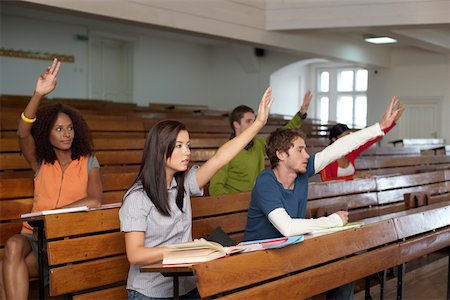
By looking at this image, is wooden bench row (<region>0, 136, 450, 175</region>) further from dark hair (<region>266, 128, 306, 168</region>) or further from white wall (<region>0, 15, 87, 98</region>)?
white wall (<region>0, 15, 87, 98</region>)

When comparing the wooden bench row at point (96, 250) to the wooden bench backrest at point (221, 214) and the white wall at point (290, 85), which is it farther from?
the white wall at point (290, 85)

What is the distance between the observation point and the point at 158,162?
2.64 meters

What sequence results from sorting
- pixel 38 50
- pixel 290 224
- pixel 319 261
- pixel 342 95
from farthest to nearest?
pixel 342 95, pixel 38 50, pixel 290 224, pixel 319 261

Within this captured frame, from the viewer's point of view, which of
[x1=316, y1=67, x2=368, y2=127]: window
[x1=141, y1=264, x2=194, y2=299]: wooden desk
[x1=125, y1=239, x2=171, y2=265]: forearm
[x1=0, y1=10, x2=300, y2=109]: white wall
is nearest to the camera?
[x1=141, y1=264, x2=194, y2=299]: wooden desk

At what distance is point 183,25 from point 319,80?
9.52 m

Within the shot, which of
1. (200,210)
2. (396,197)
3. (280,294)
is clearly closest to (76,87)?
(396,197)

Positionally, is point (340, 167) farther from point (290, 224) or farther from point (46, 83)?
point (46, 83)

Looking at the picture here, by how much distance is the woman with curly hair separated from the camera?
3459 mm

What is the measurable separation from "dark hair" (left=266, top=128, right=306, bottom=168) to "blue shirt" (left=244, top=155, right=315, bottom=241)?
81 millimetres

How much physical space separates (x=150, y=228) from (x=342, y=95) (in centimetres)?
1392

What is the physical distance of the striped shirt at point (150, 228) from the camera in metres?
2.56

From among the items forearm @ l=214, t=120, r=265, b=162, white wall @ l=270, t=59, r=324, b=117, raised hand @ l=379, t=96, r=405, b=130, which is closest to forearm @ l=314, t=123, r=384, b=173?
raised hand @ l=379, t=96, r=405, b=130

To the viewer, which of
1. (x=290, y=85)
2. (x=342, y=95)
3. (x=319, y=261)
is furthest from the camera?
(x=342, y=95)

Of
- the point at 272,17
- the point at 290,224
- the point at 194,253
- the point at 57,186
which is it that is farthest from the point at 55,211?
the point at 272,17
